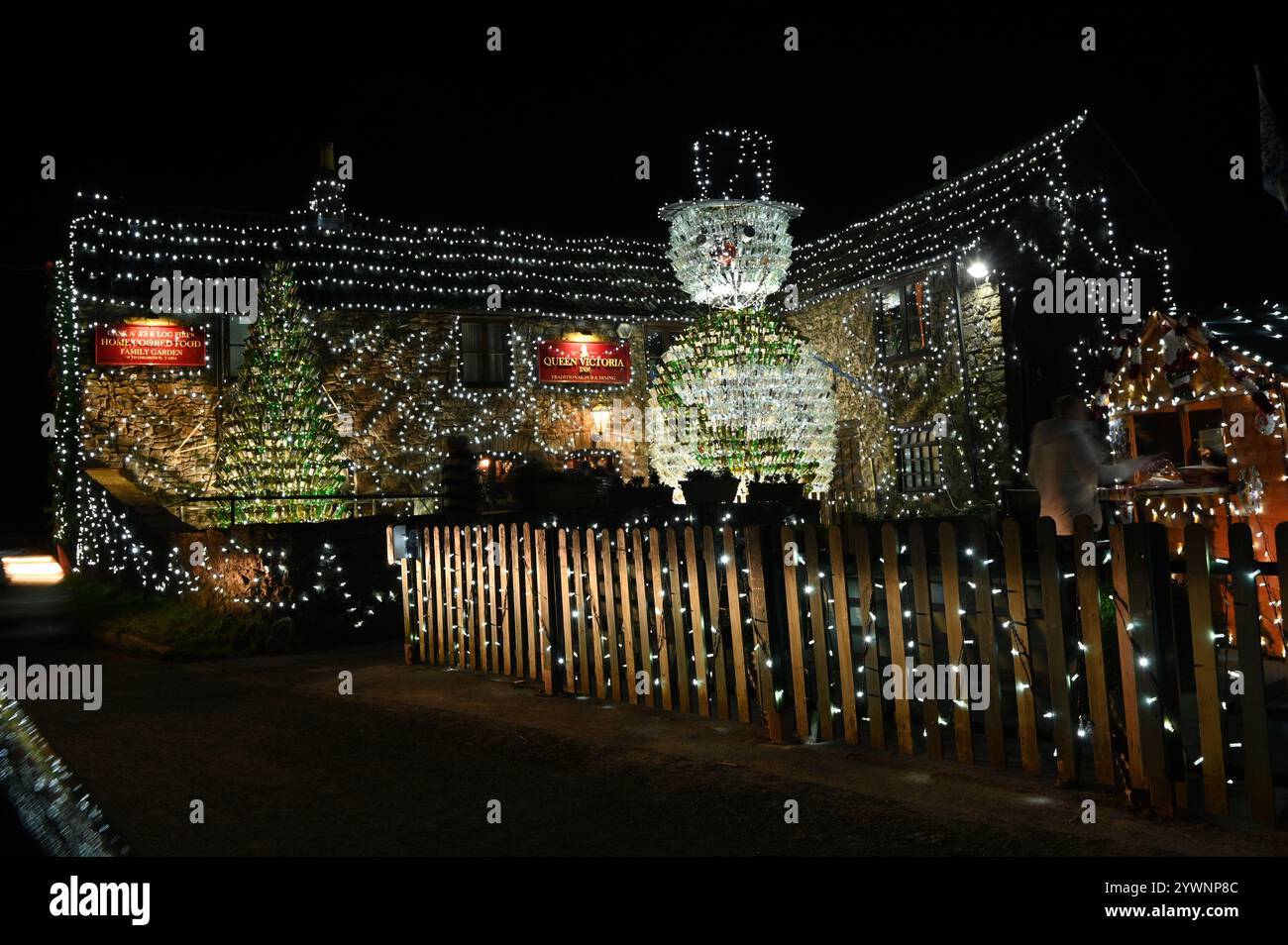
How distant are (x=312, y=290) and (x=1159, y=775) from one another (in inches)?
708

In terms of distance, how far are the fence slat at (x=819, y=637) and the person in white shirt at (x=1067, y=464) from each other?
7.02ft

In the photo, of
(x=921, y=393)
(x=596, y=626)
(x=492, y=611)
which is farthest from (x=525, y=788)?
(x=921, y=393)

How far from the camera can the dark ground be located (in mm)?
3840

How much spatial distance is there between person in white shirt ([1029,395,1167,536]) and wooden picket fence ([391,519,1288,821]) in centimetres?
103

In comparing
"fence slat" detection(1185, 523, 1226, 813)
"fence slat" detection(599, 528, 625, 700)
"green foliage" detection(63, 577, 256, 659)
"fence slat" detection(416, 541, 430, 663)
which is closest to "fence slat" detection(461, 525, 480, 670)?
"fence slat" detection(416, 541, 430, 663)

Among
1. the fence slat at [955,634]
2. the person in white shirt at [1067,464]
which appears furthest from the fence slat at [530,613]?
the person in white shirt at [1067,464]

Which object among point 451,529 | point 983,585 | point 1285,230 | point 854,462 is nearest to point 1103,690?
point 983,585

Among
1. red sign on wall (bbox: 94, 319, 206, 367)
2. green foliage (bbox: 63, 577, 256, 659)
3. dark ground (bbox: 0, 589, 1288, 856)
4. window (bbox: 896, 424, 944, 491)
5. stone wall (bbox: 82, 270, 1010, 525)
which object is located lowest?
dark ground (bbox: 0, 589, 1288, 856)

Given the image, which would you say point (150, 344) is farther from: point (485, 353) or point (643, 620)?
point (643, 620)

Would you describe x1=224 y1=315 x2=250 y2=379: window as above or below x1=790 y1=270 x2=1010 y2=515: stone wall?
above

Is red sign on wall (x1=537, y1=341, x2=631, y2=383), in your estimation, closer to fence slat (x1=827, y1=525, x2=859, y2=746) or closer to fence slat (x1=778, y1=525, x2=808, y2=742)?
fence slat (x1=778, y1=525, x2=808, y2=742)

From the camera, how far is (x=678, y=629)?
6113 mm

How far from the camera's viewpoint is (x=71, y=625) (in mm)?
11281
